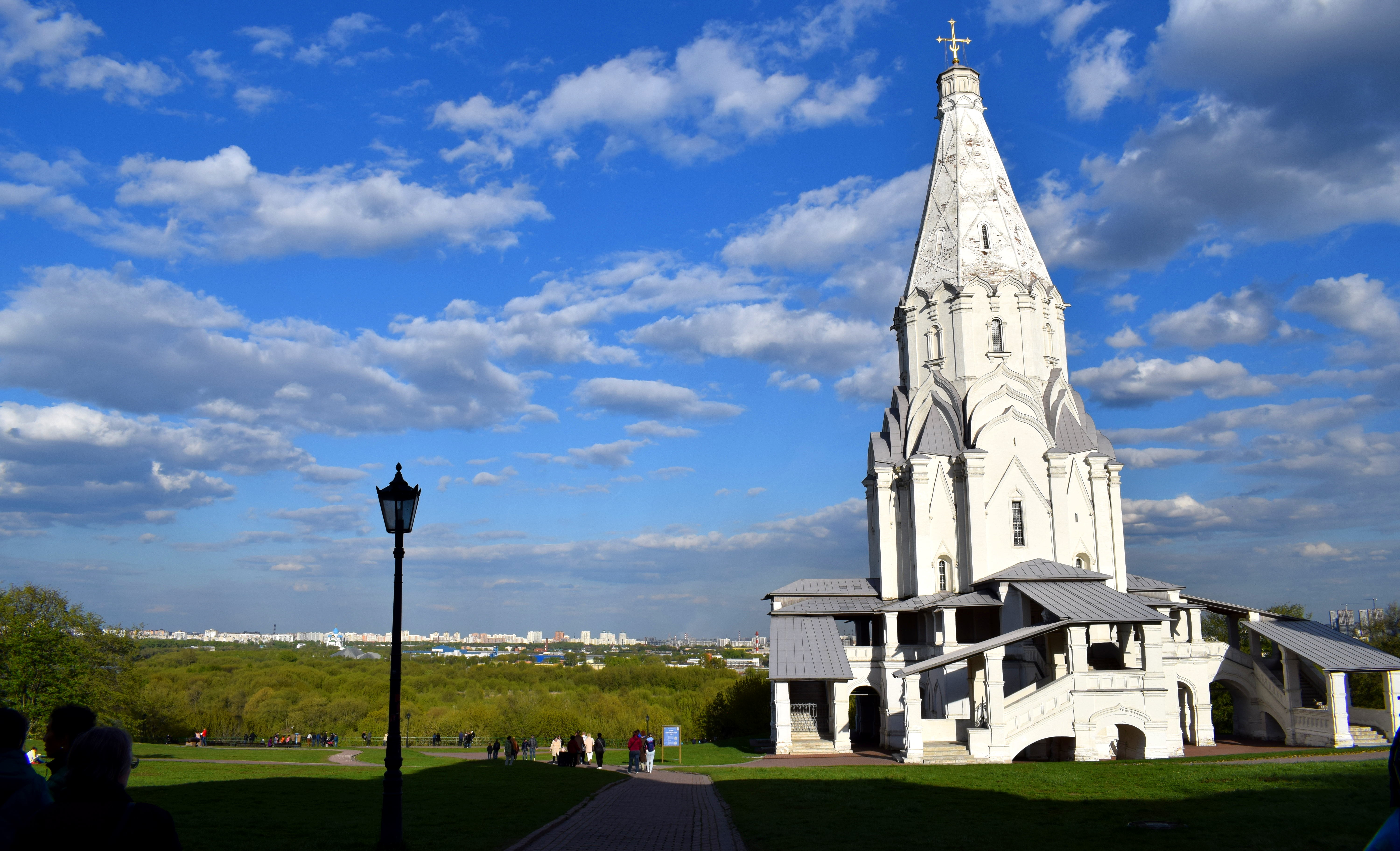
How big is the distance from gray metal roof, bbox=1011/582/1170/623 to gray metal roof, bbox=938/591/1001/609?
98 centimetres

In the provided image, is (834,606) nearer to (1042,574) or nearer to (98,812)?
(1042,574)

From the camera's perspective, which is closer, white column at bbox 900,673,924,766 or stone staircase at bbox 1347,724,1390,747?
white column at bbox 900,673,924,766

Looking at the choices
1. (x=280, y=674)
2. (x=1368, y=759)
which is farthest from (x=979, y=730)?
(x=280, y=674)

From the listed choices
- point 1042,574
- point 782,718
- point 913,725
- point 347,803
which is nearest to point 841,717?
point 782,718

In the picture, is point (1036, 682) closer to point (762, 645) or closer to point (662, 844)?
point (662, 844)

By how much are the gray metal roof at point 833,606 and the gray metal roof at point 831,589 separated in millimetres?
139

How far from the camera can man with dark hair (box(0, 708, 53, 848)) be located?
4.11 meters

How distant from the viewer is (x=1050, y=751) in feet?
91.9

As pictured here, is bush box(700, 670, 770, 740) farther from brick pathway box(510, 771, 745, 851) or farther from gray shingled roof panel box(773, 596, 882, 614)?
brick pathway box(510, 771, 745, 851)

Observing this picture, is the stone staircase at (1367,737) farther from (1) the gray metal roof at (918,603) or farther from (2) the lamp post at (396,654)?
(2) the lamp post at (396,654)

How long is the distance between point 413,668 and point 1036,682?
82972 mm

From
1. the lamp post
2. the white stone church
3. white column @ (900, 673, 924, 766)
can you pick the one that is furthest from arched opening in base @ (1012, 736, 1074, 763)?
the lamp post

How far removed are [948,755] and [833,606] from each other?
1052cm

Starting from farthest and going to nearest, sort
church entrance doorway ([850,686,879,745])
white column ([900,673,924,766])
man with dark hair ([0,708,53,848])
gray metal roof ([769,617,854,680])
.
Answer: church entrance doorway ([850,686,879,745]) → gray metal roof ([769,617,854,680]) → white column ([900,673,924,766]) → man with dark hair ([0,708,53,848])
